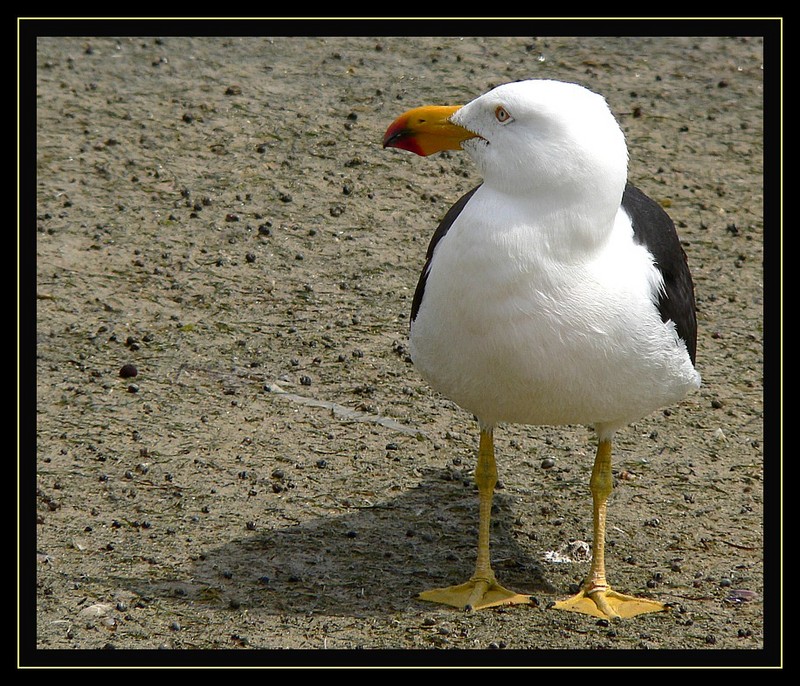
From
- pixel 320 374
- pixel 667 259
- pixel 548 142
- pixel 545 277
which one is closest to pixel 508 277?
pixel 545 277

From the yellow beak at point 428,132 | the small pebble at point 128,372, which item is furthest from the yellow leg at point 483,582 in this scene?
the small pebble at point 128,372

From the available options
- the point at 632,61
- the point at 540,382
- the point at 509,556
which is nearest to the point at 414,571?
the point at 509,556

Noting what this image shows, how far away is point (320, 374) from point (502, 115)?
10.6 ft

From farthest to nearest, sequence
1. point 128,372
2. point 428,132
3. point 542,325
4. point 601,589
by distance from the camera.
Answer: point 128,372 < point 601,589 < point 428,132 < point 542,325

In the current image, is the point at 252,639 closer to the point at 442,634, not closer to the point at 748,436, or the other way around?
the point at 442,634

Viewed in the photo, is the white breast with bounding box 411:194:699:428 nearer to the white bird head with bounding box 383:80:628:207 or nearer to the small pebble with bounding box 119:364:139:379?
the white bird head with bounding box 383:80:628:207

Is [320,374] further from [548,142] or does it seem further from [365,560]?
[548,142]

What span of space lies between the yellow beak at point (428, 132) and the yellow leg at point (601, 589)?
5.89 feet

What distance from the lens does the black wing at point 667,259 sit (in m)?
5.74

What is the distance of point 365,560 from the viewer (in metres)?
6.43

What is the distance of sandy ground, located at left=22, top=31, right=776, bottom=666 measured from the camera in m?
6.05

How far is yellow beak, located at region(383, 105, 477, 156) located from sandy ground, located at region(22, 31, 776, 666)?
7.30ft

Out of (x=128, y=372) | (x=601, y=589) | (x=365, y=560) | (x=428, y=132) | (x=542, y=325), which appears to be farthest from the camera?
(x=128, y=372)

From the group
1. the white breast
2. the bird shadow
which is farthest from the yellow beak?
the bird shadow
